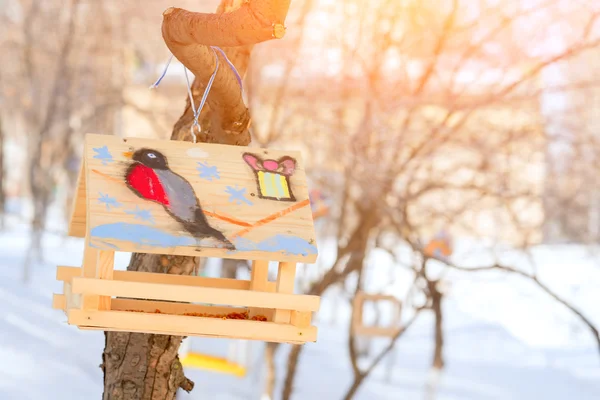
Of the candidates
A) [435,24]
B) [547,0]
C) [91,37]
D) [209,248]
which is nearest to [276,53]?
[435,24]

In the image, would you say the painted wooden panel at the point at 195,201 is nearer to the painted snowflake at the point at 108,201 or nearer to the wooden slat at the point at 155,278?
the painted snowflake at the point at 108,201

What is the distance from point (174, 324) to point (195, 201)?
0.33 m

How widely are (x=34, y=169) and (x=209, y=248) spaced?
918 cm

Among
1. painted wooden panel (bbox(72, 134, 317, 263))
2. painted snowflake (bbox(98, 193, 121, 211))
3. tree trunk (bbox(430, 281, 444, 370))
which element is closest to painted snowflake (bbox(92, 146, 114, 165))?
painted wooden panel (bbox(72, 134, 317, 263))

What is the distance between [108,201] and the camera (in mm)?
2127

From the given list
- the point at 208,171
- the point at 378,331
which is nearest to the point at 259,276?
the point at 208,171

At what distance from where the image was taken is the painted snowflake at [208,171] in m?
2.30

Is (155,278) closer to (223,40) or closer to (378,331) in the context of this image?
(223,40)

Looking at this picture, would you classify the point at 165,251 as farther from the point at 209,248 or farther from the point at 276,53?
the point at 276,53

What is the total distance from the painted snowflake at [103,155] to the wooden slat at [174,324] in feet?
1.36

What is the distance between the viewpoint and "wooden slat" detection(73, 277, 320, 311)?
6.77 ft

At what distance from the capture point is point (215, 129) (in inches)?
108

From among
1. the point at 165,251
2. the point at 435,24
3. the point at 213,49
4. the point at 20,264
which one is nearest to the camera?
the point at 165,251

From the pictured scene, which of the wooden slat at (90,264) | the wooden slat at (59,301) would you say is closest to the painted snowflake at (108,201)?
the wooden slat at (90,264)
